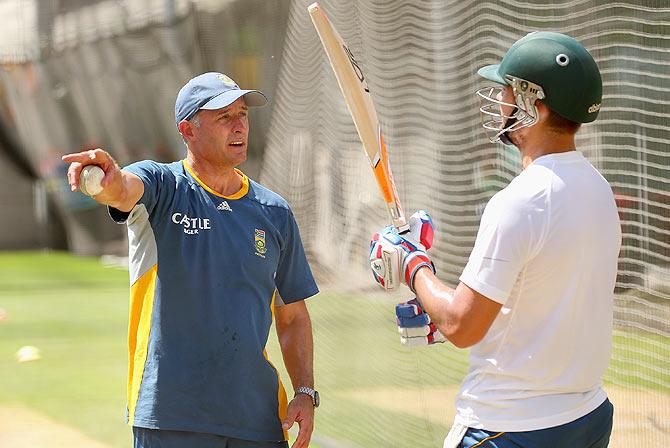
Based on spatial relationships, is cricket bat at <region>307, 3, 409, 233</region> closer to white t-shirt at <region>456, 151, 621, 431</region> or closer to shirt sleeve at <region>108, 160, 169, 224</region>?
shirt sleeve at <region>108, 160, 169, 224</region>

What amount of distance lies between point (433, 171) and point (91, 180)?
4578 millimetres

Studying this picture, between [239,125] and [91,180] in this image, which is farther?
[239,125]

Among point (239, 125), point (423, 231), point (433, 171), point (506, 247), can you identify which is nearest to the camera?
point (506, 247)

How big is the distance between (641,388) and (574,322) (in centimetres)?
397

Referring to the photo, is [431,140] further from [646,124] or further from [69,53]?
[69,53]

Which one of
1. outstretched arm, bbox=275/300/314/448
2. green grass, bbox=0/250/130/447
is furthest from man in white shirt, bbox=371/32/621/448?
green grass, bbox=0/250/130/447

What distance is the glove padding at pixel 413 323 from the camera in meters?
3.24

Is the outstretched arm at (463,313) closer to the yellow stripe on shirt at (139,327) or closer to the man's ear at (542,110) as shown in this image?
the man's ear at (542,110)

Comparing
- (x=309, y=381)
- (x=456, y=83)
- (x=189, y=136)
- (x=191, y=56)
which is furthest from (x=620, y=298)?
(x=191, y=56)

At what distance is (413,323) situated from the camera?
325cm

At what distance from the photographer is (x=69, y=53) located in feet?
62.7

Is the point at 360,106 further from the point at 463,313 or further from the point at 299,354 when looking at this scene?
the point at 463,313

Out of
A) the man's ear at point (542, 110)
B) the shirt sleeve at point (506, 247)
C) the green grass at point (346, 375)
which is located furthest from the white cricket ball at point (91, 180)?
the green grass at point (346, 375)

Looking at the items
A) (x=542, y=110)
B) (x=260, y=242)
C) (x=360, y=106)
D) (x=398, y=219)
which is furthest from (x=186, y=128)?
(x=542, y=110)
